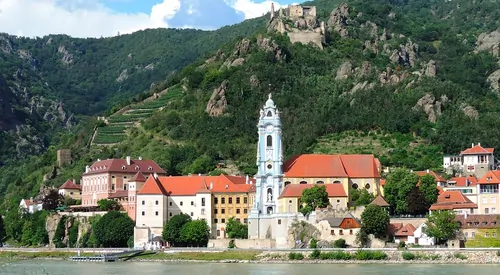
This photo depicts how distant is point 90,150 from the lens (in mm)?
146375

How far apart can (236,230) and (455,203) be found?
2040 centimetres

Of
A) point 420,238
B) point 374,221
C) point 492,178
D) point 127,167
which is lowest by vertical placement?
point 420,238

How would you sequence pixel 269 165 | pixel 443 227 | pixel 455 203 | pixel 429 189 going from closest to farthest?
pixel 443 227
pixel 455 203
pixel 429 189
pixel 269 165

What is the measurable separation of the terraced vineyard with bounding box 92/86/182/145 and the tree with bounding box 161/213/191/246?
48171mm

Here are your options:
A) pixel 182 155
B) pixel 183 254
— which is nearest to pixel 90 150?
pixel 182 155

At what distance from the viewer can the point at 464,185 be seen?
101 metres

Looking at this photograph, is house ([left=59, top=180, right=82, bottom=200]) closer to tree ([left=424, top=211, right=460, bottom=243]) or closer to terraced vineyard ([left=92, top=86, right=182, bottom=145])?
terraced vineyard ([left=92, top=86, right=182, bottom=145])

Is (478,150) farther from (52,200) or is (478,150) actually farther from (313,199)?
(52,200)

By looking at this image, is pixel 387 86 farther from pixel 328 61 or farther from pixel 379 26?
pixel 379 26

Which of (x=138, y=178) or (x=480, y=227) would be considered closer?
(x=480, y=227)

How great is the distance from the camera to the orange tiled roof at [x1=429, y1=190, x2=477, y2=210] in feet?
301

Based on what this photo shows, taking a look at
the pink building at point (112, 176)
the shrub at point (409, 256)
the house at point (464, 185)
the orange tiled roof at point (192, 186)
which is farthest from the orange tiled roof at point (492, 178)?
the pink building at point (112, 176)

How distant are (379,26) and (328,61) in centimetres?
2752

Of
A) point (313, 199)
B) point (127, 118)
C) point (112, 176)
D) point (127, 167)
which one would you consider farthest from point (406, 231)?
point (127, 118)
